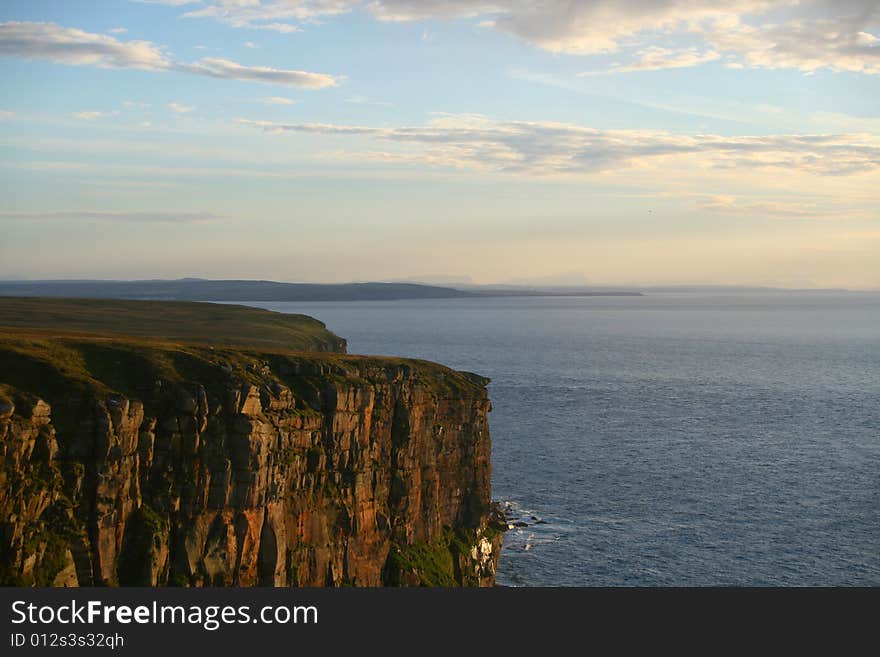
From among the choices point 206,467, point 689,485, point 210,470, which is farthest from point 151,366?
point 689,485

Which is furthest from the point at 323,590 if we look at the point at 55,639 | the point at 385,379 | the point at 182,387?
the point at 385,379

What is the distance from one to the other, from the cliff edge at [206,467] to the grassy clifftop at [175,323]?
24508 mm

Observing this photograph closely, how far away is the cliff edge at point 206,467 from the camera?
142 ft

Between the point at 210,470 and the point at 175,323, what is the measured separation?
7756cm

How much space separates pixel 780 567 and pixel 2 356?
198 ft

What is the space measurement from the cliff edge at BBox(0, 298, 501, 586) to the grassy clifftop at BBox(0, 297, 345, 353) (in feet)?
80.4

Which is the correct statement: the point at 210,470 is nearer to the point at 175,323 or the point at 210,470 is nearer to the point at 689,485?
the point at 689,485

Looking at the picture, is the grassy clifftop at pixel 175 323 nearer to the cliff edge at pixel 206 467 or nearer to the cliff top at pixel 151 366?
the cliff top at pixel 151 366

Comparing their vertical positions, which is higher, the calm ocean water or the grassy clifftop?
the grassy clifftop

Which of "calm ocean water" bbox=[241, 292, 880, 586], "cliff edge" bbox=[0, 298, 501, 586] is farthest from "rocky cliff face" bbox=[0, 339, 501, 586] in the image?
"calm ocean water" bbox=[241, 292, 880, 586]

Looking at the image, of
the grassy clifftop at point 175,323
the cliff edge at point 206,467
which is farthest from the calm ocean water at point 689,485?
the grassy clifftop at point 175,323

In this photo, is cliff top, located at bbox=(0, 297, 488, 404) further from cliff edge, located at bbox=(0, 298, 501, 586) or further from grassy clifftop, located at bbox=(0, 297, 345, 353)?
grassy clifftop, located at bbox=(0, 297, 345, 353)

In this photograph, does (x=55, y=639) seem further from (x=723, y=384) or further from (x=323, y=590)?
(x=723, y=384)

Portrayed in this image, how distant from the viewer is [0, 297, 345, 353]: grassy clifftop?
100 meters
